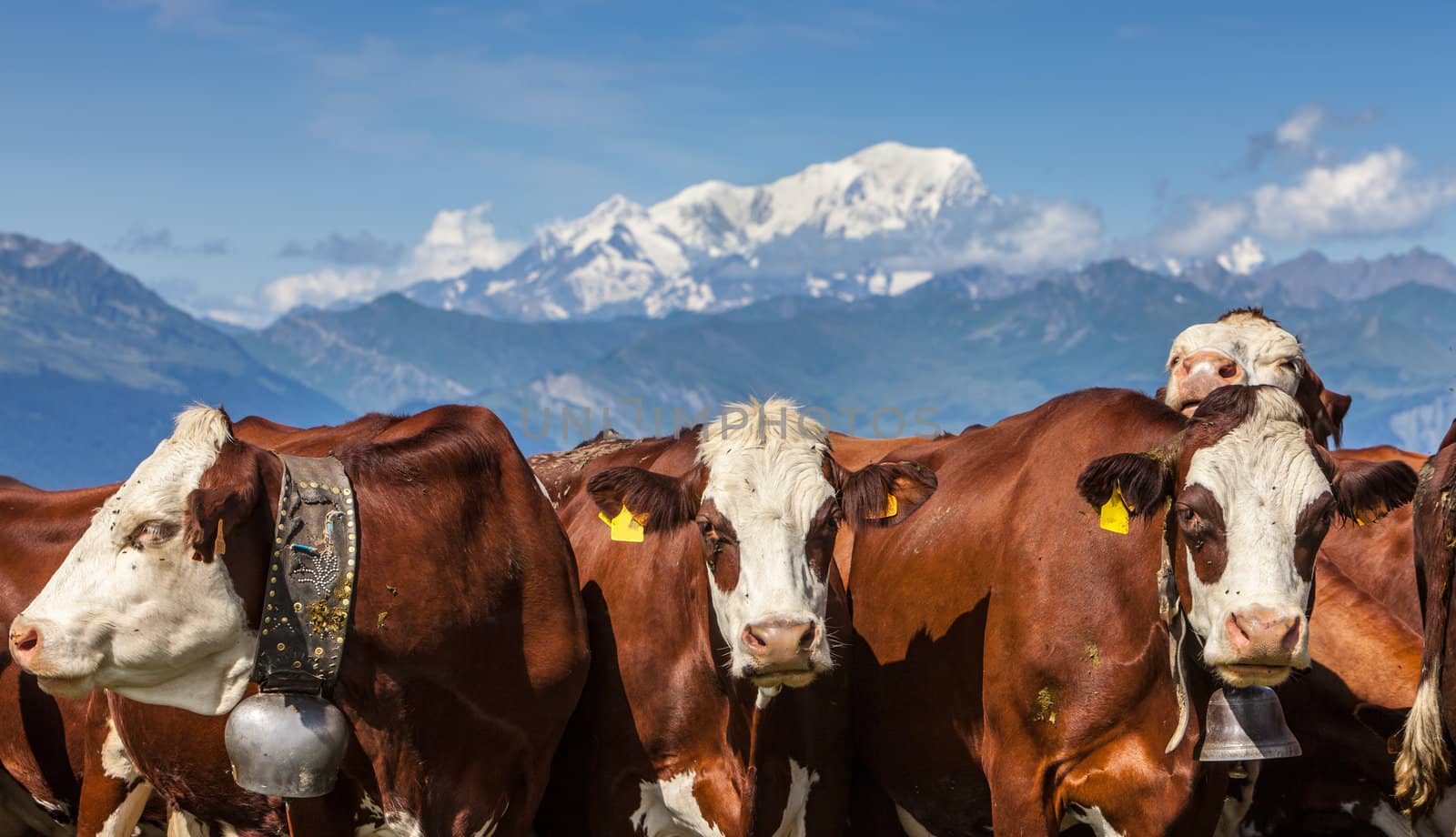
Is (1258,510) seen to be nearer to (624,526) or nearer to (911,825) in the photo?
(624,526)

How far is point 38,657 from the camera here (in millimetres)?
5516

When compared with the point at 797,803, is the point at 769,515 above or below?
above

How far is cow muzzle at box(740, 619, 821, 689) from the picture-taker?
6160mm

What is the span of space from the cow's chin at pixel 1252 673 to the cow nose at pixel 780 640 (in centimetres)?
170

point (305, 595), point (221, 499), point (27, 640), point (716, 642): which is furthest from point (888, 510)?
point (27, 640)

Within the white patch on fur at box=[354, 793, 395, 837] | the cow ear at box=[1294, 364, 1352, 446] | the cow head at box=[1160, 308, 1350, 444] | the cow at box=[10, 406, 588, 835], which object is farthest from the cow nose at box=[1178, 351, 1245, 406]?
the white patch on fur at box=[354, 793, 395, 837]

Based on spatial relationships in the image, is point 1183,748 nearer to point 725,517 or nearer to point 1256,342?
point 725,517

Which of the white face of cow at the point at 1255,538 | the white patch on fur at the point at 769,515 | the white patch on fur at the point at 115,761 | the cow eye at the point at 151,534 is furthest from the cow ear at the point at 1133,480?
the white patch on fur at the point at 115,761

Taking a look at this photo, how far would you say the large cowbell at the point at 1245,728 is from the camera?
5.96 meters

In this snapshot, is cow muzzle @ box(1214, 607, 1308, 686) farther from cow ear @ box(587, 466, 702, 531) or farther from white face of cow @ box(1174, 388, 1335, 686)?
cow ear @ box(587, 466, 702, 531)

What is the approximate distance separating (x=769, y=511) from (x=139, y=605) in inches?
107

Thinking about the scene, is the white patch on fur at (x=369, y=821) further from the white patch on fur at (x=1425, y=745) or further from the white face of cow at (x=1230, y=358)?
the white face of cow at (x=1230, y=358)

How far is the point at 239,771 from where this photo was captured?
5.89 meters

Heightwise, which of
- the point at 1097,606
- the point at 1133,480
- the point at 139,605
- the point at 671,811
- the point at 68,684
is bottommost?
the point at 671,811
